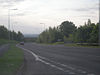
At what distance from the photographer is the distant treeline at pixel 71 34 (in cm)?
6794

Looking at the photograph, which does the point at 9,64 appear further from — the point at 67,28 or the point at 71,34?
the point at 67,28

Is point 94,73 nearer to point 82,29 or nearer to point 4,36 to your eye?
point 82,29

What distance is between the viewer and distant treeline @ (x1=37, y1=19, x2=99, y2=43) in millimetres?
67938

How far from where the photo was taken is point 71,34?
9700 cm

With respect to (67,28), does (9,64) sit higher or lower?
lower

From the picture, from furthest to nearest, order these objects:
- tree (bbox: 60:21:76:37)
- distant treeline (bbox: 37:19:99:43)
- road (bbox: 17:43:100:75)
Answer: tree (bbox: 60:21:76:37) → distant treeline (bbox: 37:19:99:43) → road (bbox: 17:43:100:75)

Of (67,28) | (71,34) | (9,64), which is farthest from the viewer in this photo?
(67,28)

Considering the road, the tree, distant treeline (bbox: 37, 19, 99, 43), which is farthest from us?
the tree

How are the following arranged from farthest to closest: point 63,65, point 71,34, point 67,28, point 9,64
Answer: point 67,28, point 71,34, point 9,64, point 63,65

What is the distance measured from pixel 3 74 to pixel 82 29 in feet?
214

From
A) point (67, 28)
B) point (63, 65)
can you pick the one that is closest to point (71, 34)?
point (67, 28)

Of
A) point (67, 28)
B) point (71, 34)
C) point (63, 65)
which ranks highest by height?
point (67, 28)

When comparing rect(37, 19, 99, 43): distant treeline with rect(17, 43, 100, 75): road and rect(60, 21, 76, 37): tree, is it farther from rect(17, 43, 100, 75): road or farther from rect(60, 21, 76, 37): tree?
rect(17, 43, 100, 75): road

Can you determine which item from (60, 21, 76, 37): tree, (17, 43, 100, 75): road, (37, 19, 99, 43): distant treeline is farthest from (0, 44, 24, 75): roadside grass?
(60, 21, 76, 37): tree
